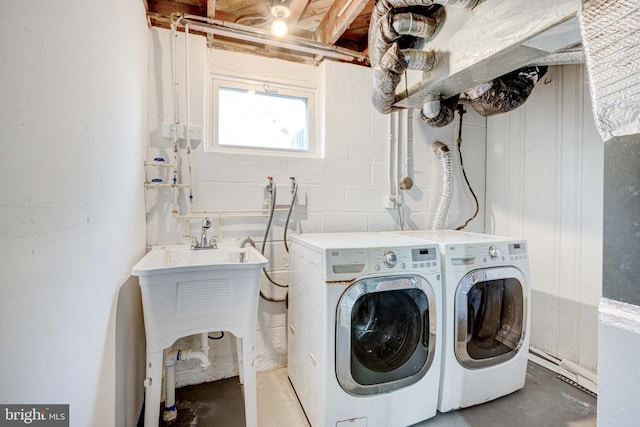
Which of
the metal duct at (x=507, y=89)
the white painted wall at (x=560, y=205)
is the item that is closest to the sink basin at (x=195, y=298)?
the metal duct at (x=507, y=89)

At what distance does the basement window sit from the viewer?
2.07m

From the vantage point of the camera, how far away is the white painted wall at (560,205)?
1931 millimetres

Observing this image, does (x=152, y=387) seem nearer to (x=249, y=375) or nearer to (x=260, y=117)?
(x=249, y=375)

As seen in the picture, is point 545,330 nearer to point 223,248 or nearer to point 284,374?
point 284,374

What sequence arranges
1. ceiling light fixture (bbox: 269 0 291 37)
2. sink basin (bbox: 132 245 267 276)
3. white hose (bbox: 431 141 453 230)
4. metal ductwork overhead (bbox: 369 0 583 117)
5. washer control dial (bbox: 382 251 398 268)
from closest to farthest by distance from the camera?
metal ductwork overhead (bbox: 369 0 583 117)
washer control dial (bbox: 382 251 398 268)
sink basin (bbox: 132 245 267 276)
ceiling light fixture (bbox: 269 0 291 37)
white hose (bbox: 431 141 453 230)

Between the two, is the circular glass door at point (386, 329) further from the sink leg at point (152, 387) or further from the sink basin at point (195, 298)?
the sink leg at point (152, 387)

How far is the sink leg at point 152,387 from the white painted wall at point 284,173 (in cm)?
60

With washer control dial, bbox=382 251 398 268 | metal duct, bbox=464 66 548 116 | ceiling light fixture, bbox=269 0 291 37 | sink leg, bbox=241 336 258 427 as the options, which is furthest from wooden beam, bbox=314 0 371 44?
sink leg, bbox=241 336 258 427

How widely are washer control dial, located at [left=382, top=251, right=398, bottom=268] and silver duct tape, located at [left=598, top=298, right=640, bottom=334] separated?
84cm

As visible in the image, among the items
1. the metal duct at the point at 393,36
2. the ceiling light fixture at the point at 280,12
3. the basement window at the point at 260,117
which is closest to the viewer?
the metal duct at the point at 393,36

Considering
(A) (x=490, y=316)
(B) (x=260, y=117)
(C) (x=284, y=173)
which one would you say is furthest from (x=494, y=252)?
(B) (x=260, y=117)

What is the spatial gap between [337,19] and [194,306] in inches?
79.7

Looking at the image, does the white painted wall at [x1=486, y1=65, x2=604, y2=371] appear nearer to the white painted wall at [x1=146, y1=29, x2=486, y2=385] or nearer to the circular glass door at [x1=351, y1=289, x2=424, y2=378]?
the white painted wall at [x1=146, y1=29, x2=486, y2=385]

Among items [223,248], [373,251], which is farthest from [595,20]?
[223,248]
